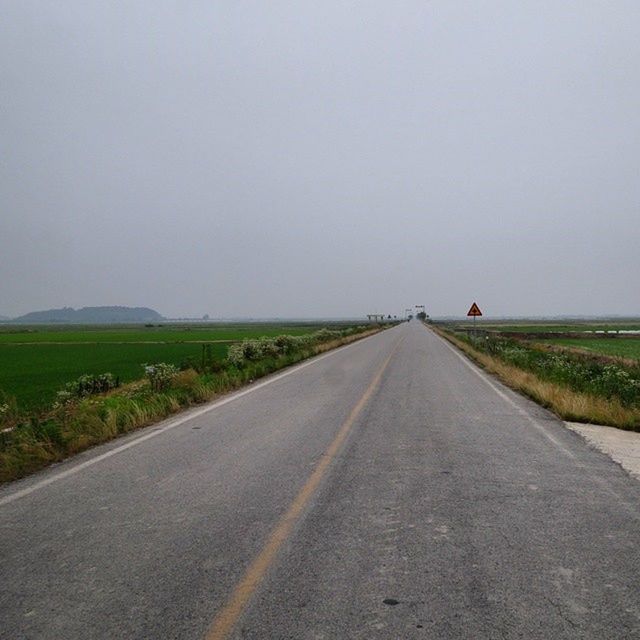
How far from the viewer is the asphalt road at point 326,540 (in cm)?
330

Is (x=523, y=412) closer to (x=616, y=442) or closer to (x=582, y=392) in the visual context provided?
(x=582, y=392)

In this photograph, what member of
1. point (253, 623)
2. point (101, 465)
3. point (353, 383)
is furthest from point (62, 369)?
point (253, 623)

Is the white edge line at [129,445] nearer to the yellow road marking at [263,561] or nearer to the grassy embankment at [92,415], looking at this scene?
the grassy embankment at [92,415]

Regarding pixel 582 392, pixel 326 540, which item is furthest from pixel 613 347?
pixel 326 540

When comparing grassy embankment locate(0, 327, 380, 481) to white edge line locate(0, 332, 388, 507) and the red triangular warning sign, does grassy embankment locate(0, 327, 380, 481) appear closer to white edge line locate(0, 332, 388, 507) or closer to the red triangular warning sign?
white edge line locate(0, 332, 388, 507)

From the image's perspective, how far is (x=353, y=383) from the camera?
1569 cm

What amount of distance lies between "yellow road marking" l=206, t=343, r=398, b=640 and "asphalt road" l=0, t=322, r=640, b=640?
0.05 ft

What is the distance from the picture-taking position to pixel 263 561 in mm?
4027

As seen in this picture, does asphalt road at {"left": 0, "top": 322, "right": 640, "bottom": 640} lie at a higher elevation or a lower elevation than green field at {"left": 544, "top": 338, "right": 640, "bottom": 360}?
higher

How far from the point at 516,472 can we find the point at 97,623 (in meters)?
5.00

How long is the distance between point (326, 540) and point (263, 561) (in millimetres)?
615

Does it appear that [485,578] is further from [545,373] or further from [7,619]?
[545,373]

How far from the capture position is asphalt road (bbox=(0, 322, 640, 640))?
10.8ft

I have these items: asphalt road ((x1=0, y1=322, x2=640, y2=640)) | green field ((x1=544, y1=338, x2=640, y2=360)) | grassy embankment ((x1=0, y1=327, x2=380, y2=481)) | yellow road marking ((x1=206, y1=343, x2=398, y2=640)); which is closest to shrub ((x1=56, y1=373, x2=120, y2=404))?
grassy embankment ((x1=0, y1=327, x2=380, y2=481))
